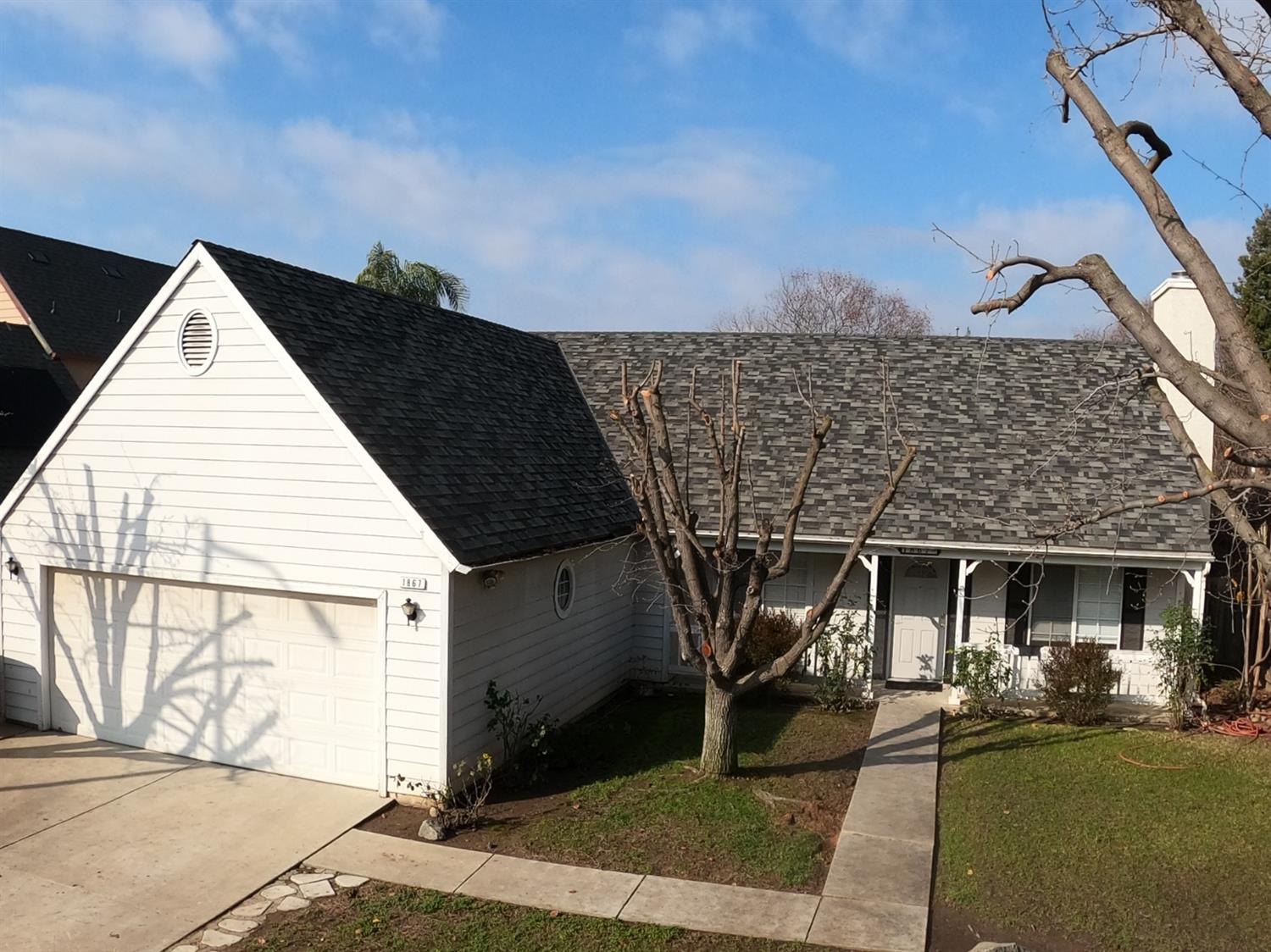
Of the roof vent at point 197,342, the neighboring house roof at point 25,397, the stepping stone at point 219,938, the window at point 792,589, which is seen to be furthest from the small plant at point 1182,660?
the neighboring house roof at point 25,397

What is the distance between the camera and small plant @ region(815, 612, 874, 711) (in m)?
13.8

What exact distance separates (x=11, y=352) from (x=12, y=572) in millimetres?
14957

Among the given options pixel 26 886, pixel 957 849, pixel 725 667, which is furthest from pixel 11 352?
pixel 957 849

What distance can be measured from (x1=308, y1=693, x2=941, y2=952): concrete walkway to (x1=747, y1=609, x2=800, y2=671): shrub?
452 cm

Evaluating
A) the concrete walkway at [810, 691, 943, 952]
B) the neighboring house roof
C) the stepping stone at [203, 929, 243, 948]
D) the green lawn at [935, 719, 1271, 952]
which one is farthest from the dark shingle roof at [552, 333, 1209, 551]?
the neighboring house roof

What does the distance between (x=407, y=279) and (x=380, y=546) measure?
78.5 ft

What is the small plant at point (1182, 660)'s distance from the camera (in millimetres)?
12969

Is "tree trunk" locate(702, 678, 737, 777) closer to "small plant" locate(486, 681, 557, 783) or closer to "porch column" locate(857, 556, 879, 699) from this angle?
"small plant" locate(486, 681, 557, 783)

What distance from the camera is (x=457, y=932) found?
23.3 feet

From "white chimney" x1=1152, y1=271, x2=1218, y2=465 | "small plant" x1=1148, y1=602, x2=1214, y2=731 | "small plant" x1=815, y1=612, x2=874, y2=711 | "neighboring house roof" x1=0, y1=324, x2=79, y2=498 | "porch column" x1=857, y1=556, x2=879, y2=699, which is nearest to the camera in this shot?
"small plant" x1=1148, y1=602, x2=1214, y2=731

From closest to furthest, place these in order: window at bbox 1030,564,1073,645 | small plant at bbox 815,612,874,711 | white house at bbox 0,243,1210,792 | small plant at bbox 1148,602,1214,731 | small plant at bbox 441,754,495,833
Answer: small plant at bbox 441,754,495,833 < white house at bbox 0,243,1210,792 < small plant at bbox 1148,602,1214,731 < small plant at bbox 815,612,874,711 < window at bbox 1030,564,1073,645

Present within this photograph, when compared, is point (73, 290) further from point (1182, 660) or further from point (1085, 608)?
point (1182, 660)

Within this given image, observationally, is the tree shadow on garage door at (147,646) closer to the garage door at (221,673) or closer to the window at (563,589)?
the garage door at (221,673)

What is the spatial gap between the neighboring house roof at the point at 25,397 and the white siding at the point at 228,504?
8.91m
